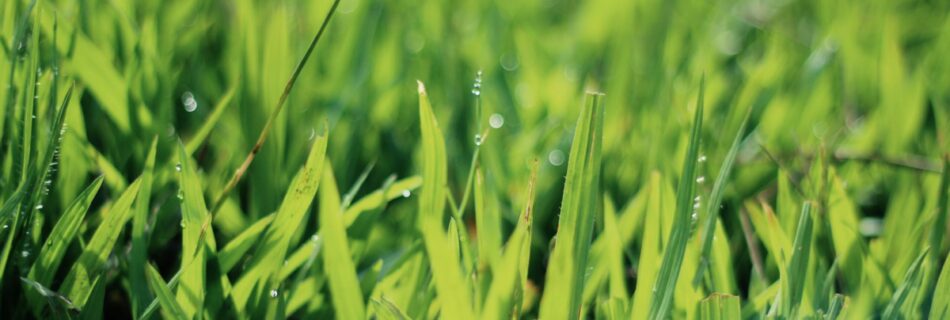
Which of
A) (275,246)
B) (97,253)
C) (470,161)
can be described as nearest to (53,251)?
(97,253)

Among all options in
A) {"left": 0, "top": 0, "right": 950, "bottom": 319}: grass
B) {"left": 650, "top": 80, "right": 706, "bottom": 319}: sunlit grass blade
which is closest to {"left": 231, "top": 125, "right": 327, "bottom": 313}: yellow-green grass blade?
{"left": 0, "top": 0, "right": 950, "bottom": 319}: grass

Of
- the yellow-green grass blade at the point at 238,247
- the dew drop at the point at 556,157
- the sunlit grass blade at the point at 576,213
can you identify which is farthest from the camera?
the dew drop at the point at 556,157

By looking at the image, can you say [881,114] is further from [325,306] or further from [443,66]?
[325,306]

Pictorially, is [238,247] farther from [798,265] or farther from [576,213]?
[798,265]

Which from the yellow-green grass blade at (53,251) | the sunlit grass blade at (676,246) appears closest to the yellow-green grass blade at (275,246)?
the yellow-green grass blade at (53,251)

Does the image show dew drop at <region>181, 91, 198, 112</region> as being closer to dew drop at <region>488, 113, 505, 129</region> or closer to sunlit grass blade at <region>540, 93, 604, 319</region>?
dew drop at <region>488, 113, 505, 129</region>

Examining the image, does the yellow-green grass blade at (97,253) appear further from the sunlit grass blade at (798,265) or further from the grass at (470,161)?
the sunlit grass blade at (798,265)

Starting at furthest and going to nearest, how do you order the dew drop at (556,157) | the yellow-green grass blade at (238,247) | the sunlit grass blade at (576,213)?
the dew drop at (556,157), the yellow-green grass blade at (238,247), the sunlit grass blade at (576,213)
